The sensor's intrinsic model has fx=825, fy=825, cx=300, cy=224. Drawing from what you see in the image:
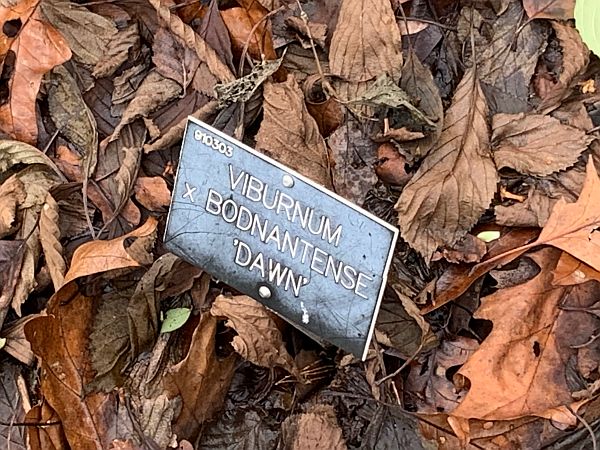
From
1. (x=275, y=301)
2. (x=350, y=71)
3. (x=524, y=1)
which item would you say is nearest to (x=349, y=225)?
(x=275, y=301)

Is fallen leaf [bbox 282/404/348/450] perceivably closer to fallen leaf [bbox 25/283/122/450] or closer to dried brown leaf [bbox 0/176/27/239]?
fallen leaf [bbox 25/283/122/450]

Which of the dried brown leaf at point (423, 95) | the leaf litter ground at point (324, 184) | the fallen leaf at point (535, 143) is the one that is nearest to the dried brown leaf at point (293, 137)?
the leaf litter ground at point (324, 184)

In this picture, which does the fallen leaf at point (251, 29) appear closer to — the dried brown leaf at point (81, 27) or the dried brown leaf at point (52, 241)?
the dried brown leaf at point (81, 27)

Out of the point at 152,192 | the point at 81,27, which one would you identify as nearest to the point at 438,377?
the point at 152,192

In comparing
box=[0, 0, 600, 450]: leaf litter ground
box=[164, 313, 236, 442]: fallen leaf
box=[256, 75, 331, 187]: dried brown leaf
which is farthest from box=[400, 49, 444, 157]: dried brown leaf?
box=[164, 313, 236, 442]: fallen leaf

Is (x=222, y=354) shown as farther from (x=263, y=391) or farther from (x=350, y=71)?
(x=350, y=71)

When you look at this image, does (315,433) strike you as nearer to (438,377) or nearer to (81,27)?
Answer: (438,377)
